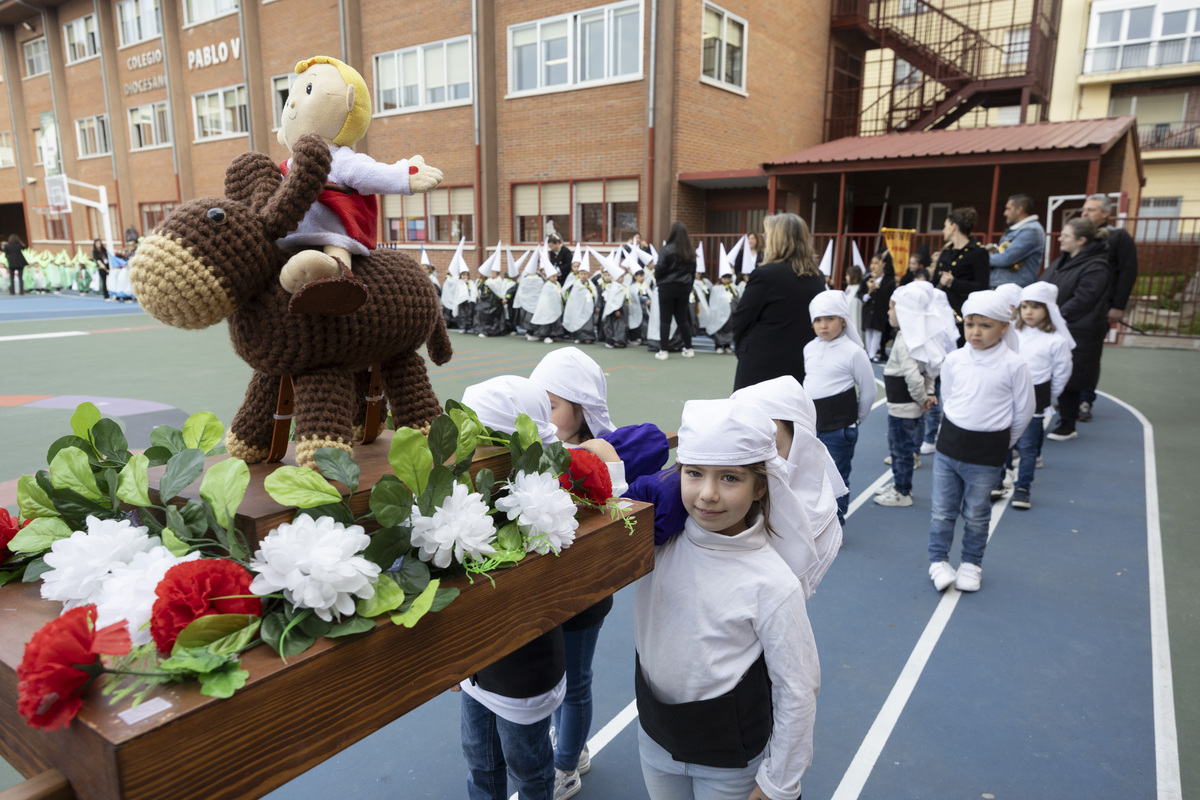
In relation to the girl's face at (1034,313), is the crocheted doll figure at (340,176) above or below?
above

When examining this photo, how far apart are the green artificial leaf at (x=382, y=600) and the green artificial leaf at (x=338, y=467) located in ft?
0.55

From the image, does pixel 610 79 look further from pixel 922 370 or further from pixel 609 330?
pixel 922 370

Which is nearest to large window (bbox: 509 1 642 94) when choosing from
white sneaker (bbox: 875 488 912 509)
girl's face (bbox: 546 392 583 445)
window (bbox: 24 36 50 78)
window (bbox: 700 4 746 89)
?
window (bbox: 700 4 746 89)

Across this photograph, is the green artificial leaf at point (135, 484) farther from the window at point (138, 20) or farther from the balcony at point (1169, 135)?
the balcony at point (1169, 135)

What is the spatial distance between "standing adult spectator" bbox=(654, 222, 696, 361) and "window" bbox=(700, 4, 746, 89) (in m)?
6.09

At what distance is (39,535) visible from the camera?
3.74 feet

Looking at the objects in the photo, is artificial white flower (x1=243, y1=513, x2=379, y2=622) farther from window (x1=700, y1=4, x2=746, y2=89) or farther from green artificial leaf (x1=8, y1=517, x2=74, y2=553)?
window (x1=700, y1=4, x2=746, y2=89)

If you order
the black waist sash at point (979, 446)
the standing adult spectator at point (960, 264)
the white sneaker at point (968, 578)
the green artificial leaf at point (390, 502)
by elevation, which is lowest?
the white sneaker at point (968, 578)

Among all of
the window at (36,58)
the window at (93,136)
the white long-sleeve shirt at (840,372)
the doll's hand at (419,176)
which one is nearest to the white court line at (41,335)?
the white long-sleeve shirt at (840,372)

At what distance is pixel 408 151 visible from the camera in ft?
57.7

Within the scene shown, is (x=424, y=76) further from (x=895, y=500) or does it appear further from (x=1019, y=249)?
(x=895, y=500)

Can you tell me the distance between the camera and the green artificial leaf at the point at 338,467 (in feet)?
3.73

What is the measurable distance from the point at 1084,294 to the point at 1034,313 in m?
1.35

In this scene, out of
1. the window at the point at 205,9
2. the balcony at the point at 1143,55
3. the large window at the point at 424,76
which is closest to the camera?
the large window at the point at 424,76
